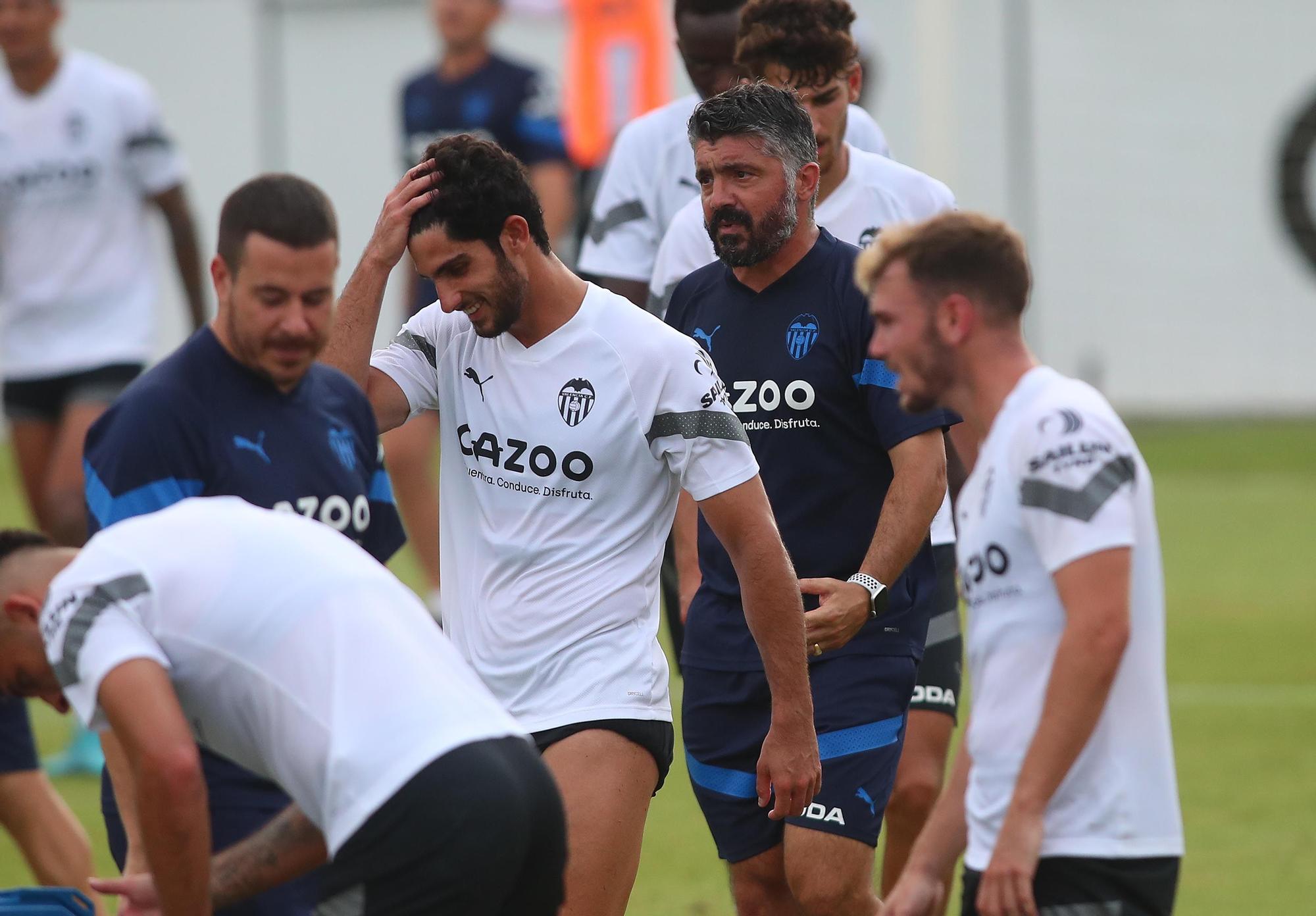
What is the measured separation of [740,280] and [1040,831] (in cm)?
214

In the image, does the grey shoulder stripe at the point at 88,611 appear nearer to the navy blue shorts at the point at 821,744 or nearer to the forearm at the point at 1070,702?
the forearm at the point at 1070,702

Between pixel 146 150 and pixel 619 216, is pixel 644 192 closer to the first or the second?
pixel 619 216

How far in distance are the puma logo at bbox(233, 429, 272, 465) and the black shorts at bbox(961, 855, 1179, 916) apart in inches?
67.0

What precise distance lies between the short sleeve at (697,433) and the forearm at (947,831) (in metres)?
1.06

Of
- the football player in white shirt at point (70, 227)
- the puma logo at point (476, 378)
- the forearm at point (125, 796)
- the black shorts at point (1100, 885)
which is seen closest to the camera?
the black shorts at point (1100, 885)

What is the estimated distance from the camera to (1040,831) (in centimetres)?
363

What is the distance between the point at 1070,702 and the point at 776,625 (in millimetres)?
1290

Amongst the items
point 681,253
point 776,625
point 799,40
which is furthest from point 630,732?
point 799,40

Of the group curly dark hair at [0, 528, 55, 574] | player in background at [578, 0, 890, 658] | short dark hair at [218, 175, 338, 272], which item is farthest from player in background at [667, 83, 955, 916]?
curly dark hair at [0, 528, 55, 574]

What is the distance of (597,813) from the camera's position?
4664mm

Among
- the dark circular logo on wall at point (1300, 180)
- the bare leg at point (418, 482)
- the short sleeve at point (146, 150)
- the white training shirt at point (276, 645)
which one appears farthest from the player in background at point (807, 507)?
the dark circular logo on wall at point (1300, 180)

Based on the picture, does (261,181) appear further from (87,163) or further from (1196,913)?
(87,163)

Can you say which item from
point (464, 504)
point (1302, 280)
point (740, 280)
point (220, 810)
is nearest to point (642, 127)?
point (740, 280)

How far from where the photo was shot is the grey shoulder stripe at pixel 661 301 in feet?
19.2
